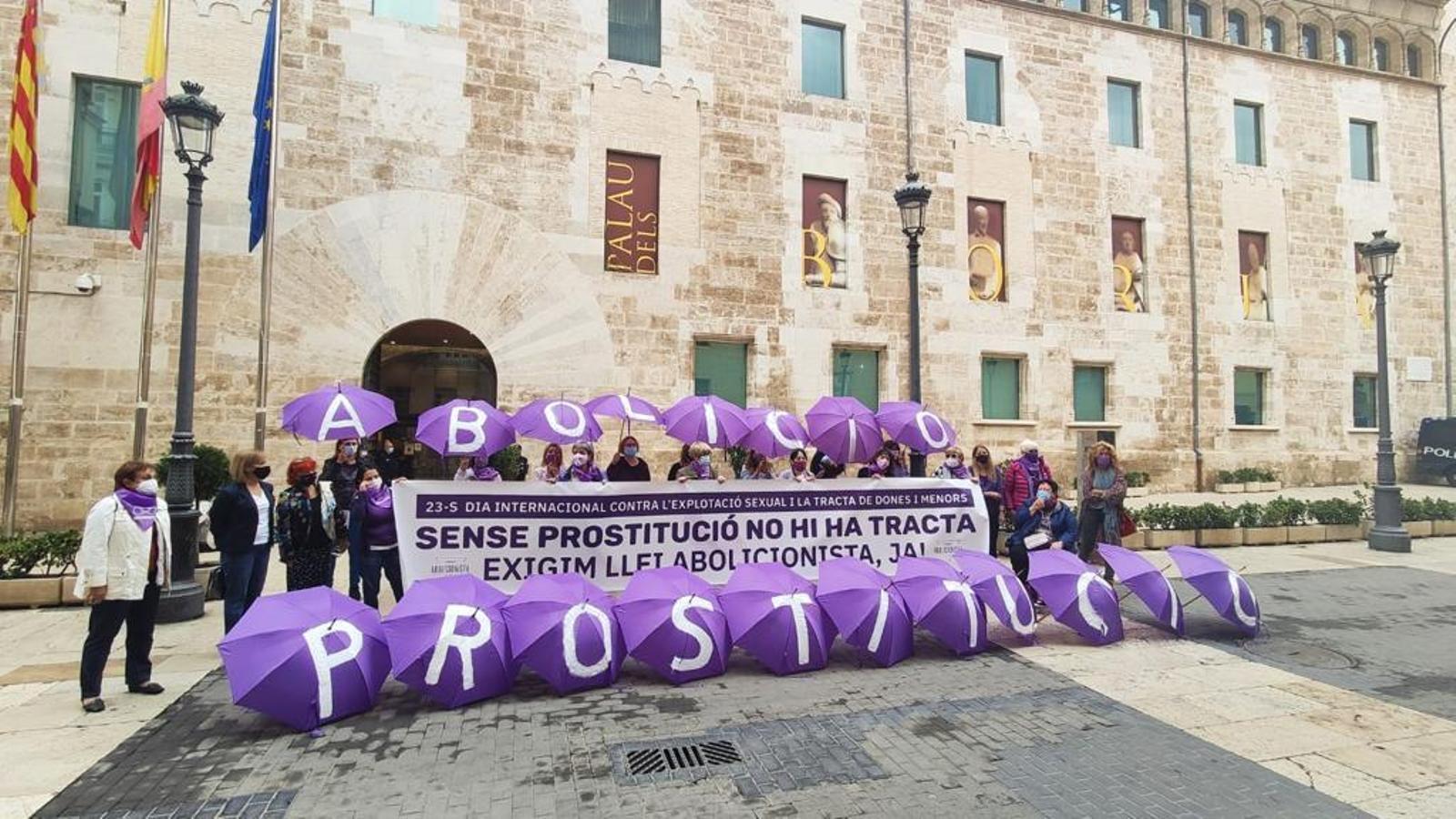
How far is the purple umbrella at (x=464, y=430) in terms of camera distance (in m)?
7.46

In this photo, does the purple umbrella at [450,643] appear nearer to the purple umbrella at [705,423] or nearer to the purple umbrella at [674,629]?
the purple umbrella at [674,629]

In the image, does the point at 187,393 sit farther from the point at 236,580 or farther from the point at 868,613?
the point at 868,613

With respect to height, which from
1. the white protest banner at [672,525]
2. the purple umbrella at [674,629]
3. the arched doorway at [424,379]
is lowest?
the purple umbrella at [674,629]

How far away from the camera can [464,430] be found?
760cm

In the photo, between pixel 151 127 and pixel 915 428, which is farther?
pixel 151 127

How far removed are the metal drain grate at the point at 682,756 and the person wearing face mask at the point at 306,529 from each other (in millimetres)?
3855

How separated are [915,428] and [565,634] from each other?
5252 millimetres

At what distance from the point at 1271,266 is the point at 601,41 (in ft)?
68.0

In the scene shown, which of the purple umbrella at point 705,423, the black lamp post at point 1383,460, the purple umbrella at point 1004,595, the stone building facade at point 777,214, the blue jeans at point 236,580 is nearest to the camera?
the blue jeans at point 236,580

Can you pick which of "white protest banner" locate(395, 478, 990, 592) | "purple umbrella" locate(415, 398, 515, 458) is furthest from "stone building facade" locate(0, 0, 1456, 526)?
"white protest banner" locate(395, 478, 990, 592)

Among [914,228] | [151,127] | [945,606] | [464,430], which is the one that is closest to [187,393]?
[464,430]

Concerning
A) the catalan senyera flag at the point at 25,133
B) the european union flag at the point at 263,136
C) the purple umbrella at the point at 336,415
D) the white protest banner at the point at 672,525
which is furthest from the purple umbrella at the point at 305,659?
the catalan senyera flag at the point at 25,133

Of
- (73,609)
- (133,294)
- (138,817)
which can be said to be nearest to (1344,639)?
(138,817)

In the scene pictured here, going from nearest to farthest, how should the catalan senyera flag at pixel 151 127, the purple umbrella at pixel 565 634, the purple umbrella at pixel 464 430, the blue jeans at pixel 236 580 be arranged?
1. the purple umbrella at pixel 565 634
2. the blue jeans at pixel 236 580
3. the purple umbrella at pixel 464 430
4. the catalan senyera flag at pixel 151 127
